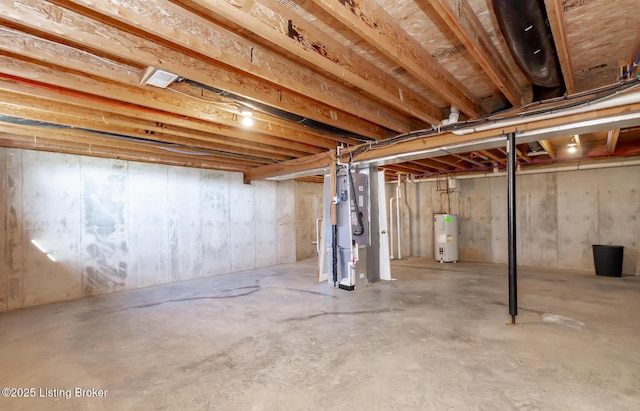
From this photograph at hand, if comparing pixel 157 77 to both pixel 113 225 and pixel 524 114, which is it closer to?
pixel 524 114

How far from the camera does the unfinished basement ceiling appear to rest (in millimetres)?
1717

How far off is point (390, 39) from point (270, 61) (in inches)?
34.5

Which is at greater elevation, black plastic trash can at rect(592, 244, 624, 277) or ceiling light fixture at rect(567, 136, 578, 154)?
ceiling light fixture at rect(567, 136, 578, 154)

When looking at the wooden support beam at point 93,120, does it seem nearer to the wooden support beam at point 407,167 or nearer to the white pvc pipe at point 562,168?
the wooden support beam at point 407,167

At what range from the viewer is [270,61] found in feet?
7.35

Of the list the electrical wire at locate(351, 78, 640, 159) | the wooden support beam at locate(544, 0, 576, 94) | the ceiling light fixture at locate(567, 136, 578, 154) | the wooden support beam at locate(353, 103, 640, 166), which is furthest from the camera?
the ceiling light fixture at locate(567, 136, 578, 154)

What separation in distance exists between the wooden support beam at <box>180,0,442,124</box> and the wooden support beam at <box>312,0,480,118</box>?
0.30 m

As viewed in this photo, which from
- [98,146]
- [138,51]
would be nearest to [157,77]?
[138,51]

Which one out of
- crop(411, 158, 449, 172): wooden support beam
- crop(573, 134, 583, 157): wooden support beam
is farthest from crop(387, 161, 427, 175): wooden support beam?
crop(573, 134, 583, 157): wooden support beam

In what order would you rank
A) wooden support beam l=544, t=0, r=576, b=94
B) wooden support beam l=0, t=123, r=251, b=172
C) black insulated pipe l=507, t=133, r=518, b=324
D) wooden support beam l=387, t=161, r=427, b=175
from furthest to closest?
wooden support beam l=387, t=161, r=427, b=175 < wooden support beam l=0, t=123, r=251, b=172 < black insulated pipe l=507, t=133, r=518, b=324 < wooden support beam l=544, t=0, r=576, b=94

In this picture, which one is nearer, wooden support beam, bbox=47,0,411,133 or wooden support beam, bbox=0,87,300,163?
wooden support beam, bbox=47,0,411,133

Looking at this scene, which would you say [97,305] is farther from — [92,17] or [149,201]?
[92,17]

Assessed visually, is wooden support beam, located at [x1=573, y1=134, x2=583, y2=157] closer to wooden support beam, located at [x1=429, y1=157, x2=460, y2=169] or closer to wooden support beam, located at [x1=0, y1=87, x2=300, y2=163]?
wooden support beam, located at [x1=429, y1=157, x2=460, y2=169]

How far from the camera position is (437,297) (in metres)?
4.05
